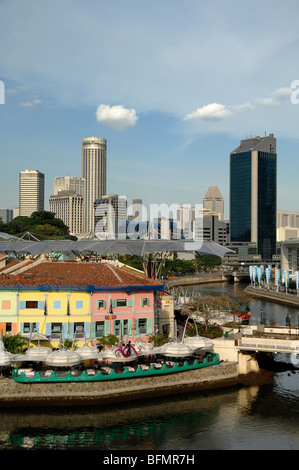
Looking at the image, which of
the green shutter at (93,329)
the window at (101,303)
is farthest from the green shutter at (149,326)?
the green shutter at (93,329)

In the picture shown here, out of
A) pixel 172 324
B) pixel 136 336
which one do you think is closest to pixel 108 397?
pixel 136 336

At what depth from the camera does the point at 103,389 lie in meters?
41.1

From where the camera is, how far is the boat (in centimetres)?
4034

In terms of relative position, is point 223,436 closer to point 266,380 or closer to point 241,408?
point 241,408

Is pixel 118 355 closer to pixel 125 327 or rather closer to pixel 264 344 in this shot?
pixel 125 327

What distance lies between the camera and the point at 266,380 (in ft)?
160

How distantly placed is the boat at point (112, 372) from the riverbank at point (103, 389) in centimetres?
37

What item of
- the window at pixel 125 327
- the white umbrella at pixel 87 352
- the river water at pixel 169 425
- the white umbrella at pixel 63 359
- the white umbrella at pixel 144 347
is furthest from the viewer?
the window at pixel 125 327

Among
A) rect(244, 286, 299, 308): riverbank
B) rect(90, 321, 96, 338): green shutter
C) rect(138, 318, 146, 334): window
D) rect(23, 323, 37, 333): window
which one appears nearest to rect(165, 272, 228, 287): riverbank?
rect(244, 286, 299, 308): riverbank

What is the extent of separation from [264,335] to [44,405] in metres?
23.0

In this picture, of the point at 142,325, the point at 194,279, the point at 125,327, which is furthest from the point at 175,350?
the point at 194,279

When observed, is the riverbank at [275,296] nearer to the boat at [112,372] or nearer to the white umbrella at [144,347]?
the boat at [112,372]

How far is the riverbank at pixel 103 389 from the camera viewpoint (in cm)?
4009
